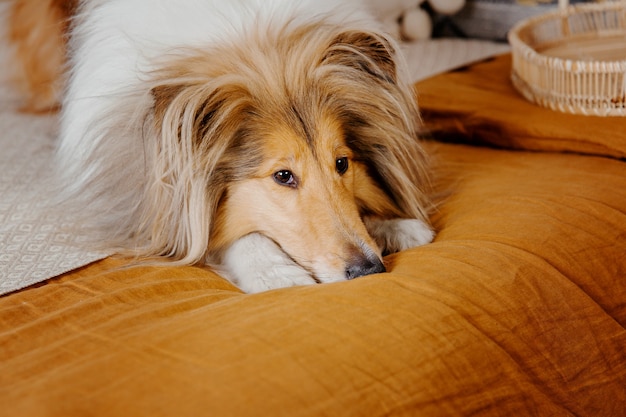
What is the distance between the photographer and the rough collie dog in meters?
1.76

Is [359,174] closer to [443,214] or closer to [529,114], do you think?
[443,214]

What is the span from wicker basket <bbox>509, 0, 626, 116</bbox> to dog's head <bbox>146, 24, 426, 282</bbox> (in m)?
0.68

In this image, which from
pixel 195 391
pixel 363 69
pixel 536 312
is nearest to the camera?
pixel 195 391

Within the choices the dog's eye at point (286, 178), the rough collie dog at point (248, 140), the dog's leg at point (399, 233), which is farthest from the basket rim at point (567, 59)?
the dog's eye at point (286, 178)

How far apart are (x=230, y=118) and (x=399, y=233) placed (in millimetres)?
514

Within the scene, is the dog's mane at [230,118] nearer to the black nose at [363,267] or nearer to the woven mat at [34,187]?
the woven mat at [34,187]

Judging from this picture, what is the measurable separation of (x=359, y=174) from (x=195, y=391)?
Answer: 0.95 meters

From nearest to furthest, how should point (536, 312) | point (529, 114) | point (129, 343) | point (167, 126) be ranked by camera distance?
point (129, 343) < point (536, 312) < point (167, 126) < point (529, 114)

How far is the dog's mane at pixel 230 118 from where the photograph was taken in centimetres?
177

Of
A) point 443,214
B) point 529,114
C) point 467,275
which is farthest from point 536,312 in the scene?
point 529,114

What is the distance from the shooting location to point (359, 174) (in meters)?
2.00

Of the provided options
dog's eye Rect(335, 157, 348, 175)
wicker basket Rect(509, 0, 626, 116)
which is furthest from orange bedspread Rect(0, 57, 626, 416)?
wicker basket Rect(509, 0, 626, 116)

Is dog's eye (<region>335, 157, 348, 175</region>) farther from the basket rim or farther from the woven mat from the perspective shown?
the basket rim

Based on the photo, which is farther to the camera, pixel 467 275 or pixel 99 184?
pixel 99 184
